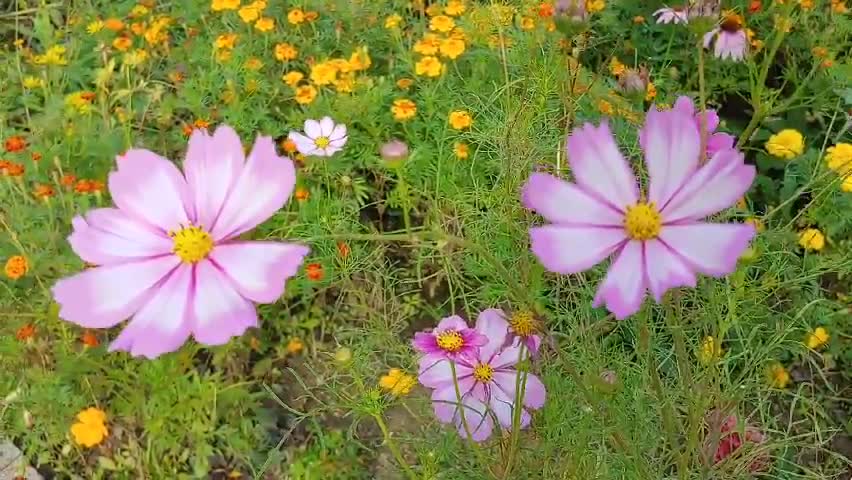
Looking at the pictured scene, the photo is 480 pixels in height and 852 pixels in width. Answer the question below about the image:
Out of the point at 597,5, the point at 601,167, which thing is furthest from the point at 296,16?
the point at 601,167

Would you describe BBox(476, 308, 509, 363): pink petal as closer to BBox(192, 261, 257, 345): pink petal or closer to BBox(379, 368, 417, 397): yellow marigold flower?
BBox(379, 368, 417, 397): yellow marigold flower

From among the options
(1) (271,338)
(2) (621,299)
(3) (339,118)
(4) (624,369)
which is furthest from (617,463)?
(3) (339,118)

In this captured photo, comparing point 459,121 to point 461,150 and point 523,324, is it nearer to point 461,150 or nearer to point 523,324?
point 461,150

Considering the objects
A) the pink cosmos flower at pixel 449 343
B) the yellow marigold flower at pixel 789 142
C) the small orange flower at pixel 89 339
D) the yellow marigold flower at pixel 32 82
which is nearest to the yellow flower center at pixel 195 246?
the pink cosmos flower at pixel 449 343

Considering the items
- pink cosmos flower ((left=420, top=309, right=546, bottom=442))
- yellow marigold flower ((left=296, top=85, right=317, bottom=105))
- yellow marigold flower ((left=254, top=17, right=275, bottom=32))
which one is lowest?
pink cosmos flower ((left=420, top=309, right=546, bottom=442))

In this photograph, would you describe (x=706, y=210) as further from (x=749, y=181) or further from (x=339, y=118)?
(x=339, y=118)

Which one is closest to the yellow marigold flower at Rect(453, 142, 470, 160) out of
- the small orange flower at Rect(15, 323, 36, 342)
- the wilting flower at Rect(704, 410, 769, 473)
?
the wilting flower at Rect(704, 410, 769, 473)

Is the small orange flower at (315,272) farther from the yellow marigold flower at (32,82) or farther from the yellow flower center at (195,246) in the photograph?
the yellow marigold flower at (32,82)
